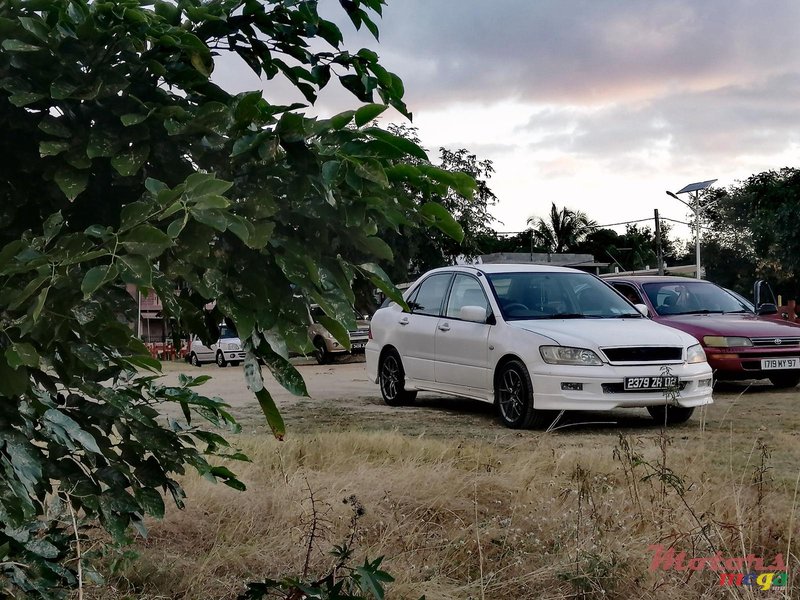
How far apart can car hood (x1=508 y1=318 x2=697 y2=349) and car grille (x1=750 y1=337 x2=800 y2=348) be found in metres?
3.23

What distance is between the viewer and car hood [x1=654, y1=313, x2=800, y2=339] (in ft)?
43.5

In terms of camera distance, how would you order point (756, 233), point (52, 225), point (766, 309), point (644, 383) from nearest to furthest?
1. point (52, 225)
2. point (644, 383)
3. point (766, 309)
4. point (756, 233)

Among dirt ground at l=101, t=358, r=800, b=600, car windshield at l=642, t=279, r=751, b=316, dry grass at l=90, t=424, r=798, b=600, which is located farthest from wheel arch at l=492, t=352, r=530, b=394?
car windshield at l=642, t=279, r=751, b=316

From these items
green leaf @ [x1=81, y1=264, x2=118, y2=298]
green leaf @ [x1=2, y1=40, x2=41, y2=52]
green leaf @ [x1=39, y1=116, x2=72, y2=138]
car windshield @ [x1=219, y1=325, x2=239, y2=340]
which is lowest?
car windshield @ [x1=219, y1=325, x2=239, y2=340]

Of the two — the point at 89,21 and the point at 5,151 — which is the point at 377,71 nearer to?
the point at 89,21

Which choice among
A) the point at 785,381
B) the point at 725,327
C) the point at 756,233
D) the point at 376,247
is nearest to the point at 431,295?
the point at 725,327

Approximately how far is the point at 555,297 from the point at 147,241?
9.16 meters

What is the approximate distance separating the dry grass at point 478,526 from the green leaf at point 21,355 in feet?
5.50

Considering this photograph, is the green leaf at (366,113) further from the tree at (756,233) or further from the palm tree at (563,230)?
the palm tree at (563,230)

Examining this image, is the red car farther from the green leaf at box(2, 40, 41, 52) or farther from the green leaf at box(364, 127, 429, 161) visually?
the green leaf at box(2, 40, 41, 52)

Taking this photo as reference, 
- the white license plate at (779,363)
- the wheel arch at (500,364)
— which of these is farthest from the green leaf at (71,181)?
the white license plate at (779,363)

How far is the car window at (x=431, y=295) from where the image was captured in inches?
461

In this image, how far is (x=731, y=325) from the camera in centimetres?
1345

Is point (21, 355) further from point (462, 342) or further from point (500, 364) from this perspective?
point (462, 342)
